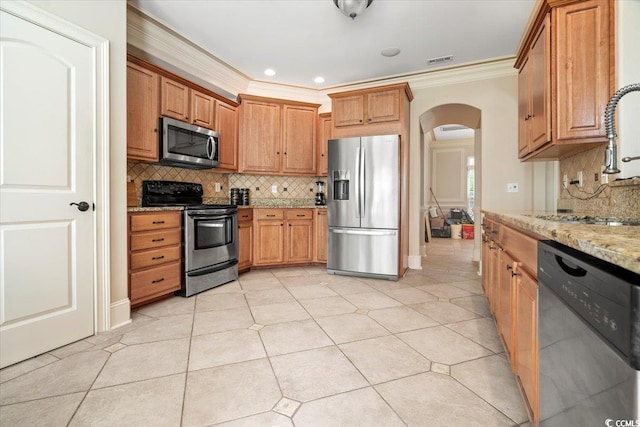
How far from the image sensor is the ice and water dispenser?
3.61m

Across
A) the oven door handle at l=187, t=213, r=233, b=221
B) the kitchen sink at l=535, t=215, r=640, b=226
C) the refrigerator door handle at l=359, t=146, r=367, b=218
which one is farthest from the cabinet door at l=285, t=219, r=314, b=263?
the kitchen sink at l=535, t=215, r=640, b=226

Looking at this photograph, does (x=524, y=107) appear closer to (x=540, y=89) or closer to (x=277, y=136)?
(x=540, y=89)

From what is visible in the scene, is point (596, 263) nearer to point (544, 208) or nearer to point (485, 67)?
point (544, 208)

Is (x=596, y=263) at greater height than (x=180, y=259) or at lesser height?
greater

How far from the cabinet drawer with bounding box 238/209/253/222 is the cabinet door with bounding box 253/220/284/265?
0.42 feet

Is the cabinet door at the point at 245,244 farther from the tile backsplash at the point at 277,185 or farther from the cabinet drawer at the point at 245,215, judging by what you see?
the tile backsplash at the point at 277,185

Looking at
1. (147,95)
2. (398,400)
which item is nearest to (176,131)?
(147,95)

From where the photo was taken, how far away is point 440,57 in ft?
11.4

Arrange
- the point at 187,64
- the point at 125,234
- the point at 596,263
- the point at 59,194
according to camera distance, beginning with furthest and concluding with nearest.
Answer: the point at 187,64, the point at 125,234, the point at 59,194, the point at 596,263

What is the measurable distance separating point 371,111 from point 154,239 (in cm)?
281

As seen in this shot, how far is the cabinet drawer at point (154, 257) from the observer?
2.40m

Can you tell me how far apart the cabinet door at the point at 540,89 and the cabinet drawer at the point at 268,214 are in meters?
2.85

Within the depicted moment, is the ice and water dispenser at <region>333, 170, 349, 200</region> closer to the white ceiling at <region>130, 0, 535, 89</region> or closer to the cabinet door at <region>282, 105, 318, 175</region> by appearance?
the cabinet door at <region>282, 105, 318, 175</region>

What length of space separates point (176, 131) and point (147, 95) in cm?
40
